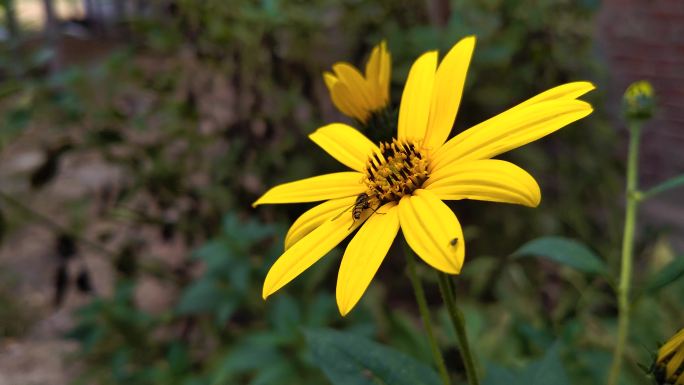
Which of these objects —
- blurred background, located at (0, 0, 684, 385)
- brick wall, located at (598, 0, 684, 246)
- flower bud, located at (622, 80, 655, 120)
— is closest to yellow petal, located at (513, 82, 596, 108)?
flower bud, located at (622, 80, 655, 120)

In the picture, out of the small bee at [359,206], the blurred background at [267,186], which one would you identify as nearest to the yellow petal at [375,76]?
the small bee at [359,206]

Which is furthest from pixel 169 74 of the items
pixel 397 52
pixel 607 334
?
pixel 607 334

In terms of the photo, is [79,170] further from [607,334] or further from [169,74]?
[607,334]

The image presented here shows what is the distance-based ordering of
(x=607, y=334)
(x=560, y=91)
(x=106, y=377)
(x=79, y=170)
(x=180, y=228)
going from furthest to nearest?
1. (x=79, y=170)
2. (x=106, y=377)
3. (x=180, y=228)
4. (x=607, y=334)
5. (x=560, y=91)

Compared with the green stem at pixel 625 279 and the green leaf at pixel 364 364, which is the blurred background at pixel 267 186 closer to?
the green stem at pixel 625 279

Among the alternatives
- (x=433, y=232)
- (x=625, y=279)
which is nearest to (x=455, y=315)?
(x=433, y=232)

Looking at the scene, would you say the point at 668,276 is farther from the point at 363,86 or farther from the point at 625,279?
the point at 363,86
